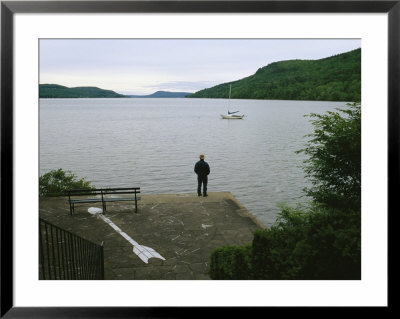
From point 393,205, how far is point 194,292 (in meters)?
1.76

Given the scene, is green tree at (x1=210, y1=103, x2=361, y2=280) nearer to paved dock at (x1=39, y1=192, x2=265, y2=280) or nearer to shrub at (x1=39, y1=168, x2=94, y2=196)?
paved dock at (x1=39, y1=192, x2=265, y2=280)

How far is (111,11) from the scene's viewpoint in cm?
317

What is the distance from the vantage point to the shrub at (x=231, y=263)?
427 cm

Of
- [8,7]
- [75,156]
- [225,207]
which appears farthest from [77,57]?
[8,7]

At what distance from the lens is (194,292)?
321cm

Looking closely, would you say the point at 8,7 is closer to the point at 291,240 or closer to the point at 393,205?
the point at 291,240

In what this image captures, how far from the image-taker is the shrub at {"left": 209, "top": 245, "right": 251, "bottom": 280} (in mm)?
4270

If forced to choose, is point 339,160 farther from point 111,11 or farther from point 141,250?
point 111,11

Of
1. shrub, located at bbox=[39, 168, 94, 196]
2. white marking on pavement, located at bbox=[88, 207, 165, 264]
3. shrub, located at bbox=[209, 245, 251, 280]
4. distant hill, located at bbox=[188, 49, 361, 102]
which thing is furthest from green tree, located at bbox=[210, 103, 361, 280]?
distant hill, located at bbox=[188, 49, 361, 102]

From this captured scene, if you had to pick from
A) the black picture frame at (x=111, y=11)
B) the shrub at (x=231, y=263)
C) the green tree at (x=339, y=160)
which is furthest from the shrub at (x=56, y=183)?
the black picture frame at (x=111, y=11)

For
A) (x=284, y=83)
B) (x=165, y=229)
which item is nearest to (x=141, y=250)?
(x=165, y=229)

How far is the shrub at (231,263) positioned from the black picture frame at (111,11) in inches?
46.6

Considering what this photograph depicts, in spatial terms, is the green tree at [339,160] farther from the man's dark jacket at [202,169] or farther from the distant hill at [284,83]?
the distant hill at [284,83]

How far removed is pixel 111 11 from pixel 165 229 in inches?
229
